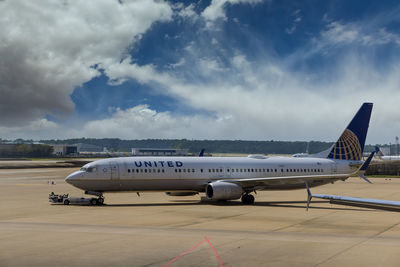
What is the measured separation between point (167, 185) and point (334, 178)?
14.0 metres

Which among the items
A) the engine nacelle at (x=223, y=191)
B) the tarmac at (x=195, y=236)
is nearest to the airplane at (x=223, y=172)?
the engine nacelle at (x=223, y=191)

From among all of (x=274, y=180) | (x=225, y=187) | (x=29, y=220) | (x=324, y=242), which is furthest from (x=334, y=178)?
(x=29, y=220)

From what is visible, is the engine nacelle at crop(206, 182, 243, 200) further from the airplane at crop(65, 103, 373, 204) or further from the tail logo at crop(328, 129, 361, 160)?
the tail logo at crop(328, 129, 361, 160)

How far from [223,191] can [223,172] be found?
10.5 feet

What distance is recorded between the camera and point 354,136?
44.2 meters

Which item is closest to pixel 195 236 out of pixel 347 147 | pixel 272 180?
pixel 272 180

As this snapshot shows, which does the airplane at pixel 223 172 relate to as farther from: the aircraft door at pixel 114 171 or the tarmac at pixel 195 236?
the tarmac at pixel 195 236

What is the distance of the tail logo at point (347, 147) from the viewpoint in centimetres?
4409

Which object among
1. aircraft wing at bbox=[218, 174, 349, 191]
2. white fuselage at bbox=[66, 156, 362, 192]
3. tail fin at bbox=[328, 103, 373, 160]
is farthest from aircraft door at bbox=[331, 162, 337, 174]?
aircraft wing at bbox=[218, 174, 349, 191]

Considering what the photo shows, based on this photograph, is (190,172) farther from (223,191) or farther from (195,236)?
(195,236)

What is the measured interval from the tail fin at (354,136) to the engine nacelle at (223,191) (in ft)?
41.8

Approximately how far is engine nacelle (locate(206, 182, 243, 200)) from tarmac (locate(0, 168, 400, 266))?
12.4 ft

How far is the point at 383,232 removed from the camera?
22.3 metres

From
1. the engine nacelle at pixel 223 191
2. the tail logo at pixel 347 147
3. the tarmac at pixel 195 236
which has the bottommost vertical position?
the tarmac at pixel 195 236
